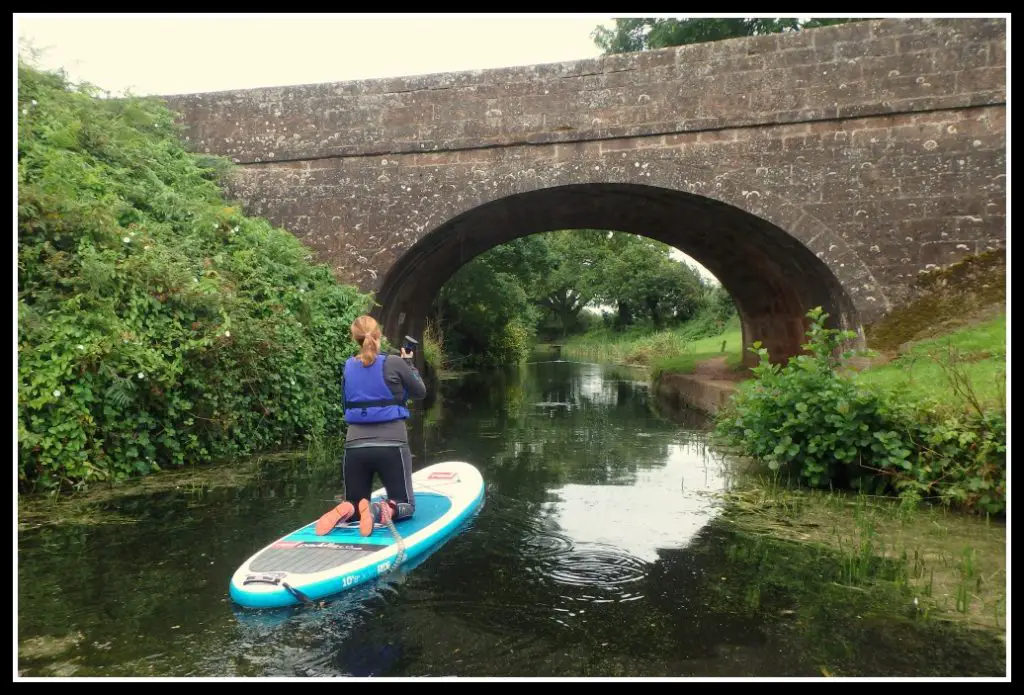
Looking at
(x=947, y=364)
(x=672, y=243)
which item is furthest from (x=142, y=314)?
(x=672, y=243)

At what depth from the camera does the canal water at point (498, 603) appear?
2967 mm

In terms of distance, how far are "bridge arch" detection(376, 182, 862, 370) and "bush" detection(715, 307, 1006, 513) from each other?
129 inches

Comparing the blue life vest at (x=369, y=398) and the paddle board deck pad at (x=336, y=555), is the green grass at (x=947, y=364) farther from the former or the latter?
the blue life vest at (x=369, y=398)

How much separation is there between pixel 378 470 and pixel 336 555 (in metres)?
0.77

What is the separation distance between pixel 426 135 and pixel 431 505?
20.7ft

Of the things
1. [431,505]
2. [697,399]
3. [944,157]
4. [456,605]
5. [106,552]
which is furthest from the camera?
[697,399]

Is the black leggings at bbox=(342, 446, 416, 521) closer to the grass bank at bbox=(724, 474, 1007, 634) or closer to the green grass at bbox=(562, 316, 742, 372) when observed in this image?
the grass bank at bbox=(724, 474, 1007, 634)

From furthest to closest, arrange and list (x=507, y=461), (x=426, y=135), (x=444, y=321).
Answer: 1. (x=444, y=321)
2. (x=426, y=135)
3. (x=507, y=461)

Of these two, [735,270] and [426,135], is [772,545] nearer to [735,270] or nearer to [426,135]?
[426,135]

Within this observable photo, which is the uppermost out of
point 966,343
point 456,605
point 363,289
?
point 363,289

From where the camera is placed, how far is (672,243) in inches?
525

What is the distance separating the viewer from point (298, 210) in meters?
10.6

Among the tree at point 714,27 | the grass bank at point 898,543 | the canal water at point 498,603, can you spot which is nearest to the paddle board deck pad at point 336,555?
the canal water at point 498,603

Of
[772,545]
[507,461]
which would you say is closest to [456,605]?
[772,545]
